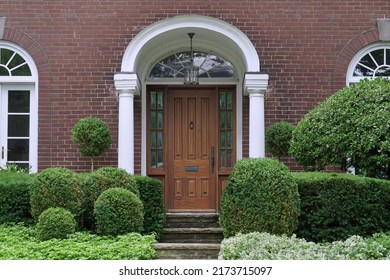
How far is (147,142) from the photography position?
1170cm

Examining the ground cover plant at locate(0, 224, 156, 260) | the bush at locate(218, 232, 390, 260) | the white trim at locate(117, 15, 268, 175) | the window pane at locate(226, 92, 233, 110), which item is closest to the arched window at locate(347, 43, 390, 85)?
the white trim at locate(117, 15, 268, 175)

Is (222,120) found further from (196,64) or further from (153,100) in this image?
(153,100)

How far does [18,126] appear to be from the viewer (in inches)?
445

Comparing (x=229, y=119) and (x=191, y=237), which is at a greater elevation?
(x=229, y=119)

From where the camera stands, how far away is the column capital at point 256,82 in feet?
34.6

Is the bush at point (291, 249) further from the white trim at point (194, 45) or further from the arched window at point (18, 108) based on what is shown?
the arched window at point (18, 108)

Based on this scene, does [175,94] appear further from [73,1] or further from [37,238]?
[37,238]

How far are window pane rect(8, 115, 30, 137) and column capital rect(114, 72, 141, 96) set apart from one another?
1.86 meters

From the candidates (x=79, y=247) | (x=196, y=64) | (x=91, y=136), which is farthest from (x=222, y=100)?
(x=79, y=247)

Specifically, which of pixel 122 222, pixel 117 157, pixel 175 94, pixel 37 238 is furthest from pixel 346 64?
pixel 37 238

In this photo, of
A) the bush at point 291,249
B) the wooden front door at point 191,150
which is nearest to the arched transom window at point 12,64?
the wooden front door at point 191,150

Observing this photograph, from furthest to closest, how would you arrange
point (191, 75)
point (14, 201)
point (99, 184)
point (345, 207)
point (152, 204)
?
point (191, 75) → point (152, 204) → point (14, 201) → point (99, 184) → point (345, 207)

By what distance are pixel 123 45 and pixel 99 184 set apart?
3.26 m

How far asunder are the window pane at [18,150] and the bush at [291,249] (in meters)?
5.10
